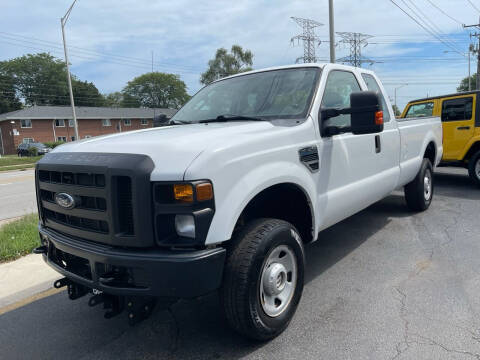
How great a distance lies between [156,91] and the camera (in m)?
84.6

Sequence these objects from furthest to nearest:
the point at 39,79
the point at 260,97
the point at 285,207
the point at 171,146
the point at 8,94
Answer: the point at 39,79 < the point at 8,94 < the point at 260,97 < the point at 285,207 < the point at 171,146

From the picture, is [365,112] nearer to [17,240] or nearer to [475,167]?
[17,240]

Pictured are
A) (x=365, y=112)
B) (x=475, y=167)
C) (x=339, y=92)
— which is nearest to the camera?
(x=365, y=112)

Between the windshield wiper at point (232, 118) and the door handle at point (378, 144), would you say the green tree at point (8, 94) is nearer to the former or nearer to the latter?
the windshield wiper at point (232, 118)

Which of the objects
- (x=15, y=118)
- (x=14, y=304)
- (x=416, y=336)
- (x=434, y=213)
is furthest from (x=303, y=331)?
(x=15, y=118)

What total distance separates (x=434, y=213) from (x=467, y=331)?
3.64m

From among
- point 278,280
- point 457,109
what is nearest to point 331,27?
point 457,109

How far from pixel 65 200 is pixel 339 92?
2739mm

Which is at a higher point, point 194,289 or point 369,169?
point 369,169

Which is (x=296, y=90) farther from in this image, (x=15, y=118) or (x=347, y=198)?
(x=15, y=118)

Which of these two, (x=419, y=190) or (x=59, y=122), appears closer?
(x=419, y=190)

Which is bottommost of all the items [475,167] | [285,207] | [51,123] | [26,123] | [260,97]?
[475,167]

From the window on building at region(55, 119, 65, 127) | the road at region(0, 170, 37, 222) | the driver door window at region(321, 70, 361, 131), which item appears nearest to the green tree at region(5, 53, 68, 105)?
the window on building at region(55, 119, 65, 127)

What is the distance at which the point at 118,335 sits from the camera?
2984 millimetres
